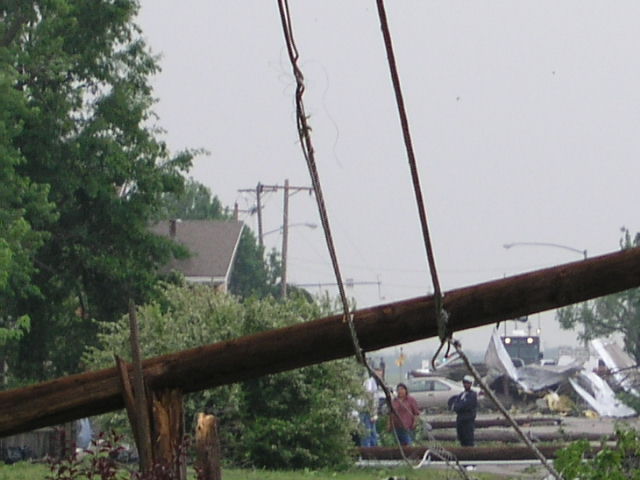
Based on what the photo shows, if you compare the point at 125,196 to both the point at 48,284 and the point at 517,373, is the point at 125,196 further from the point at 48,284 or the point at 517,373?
the point at 517,373

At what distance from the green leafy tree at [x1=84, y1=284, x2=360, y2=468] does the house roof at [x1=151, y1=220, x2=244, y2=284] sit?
1504 inches

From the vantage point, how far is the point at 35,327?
40.0 meters

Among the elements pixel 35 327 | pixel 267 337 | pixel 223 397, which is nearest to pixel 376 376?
pixel 267 337

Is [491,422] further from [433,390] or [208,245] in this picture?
[208,245]

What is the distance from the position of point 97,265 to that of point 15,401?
3406cm

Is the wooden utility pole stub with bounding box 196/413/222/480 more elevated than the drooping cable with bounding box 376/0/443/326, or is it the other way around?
the drooping cable with bounding box 376/0/443/326

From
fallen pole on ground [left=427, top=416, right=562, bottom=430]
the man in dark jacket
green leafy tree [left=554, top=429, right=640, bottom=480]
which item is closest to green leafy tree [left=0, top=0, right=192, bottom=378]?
fallen pole on ground [left=427, top=416, right=562, bottom=430]

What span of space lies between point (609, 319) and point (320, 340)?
3596 cm

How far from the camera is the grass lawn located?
1631 cm

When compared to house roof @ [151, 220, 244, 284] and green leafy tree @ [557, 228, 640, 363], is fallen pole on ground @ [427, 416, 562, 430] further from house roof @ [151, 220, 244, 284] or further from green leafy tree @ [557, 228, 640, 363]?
house roof @ [151, 220, 244, 284]

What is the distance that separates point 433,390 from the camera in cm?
4278

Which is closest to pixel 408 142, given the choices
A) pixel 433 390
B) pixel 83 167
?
pixel 83 167

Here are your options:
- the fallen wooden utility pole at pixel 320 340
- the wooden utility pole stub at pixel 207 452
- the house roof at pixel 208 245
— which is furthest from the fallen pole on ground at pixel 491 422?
the fallen wooden utility pole at pixel 320 340

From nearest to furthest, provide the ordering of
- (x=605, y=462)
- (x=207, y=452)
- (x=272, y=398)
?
1. (x=207, y=452)
2. (x=605, y=462)
3. (x=272, y=398)
